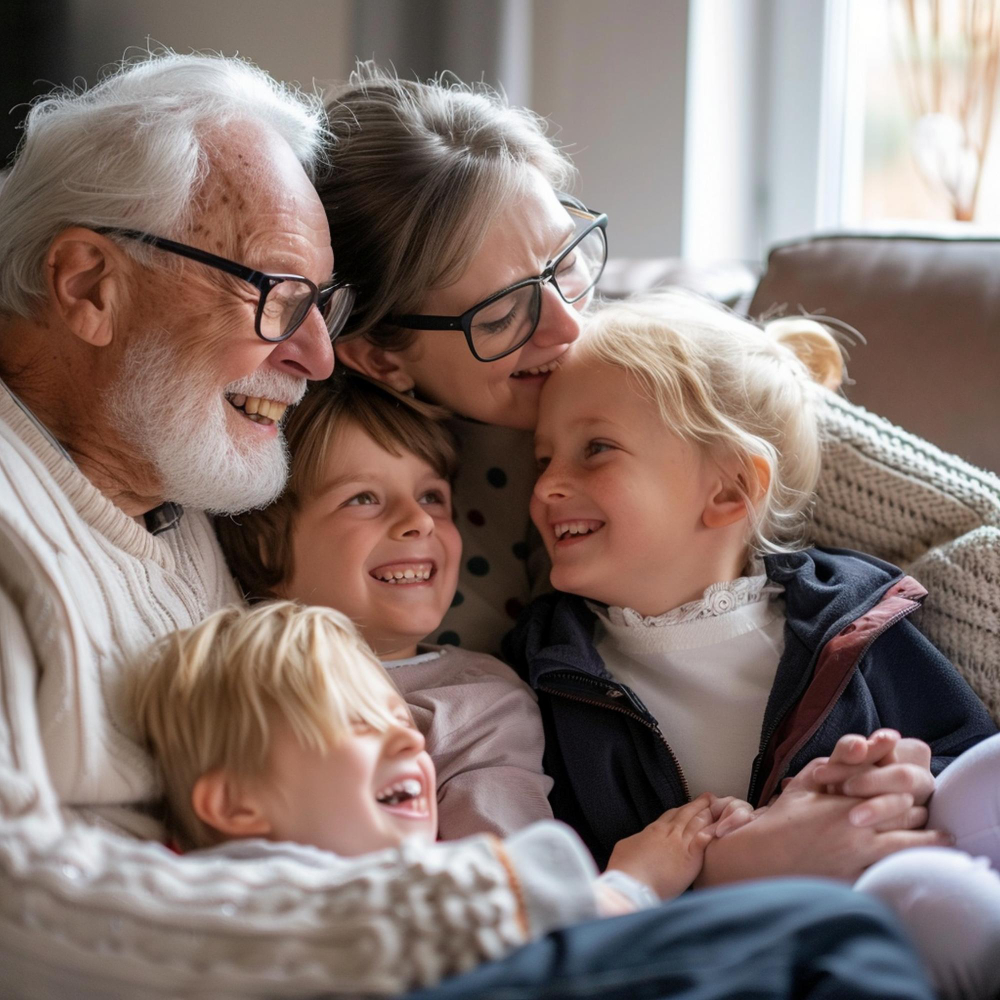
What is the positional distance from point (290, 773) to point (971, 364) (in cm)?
139

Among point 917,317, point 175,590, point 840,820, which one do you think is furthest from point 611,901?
point 917,317

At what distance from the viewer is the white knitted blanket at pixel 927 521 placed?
163cm

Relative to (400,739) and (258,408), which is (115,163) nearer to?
(258,408)

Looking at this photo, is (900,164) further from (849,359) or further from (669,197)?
(849,359)

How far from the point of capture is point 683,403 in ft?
5.60

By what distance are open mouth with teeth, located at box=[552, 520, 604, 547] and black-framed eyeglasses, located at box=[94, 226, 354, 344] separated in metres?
0.49

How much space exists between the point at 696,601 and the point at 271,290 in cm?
79

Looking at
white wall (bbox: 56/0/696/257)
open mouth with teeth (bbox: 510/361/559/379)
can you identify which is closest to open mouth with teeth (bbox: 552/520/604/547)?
open mouth with teeth (bbox: 510/361/559/379)

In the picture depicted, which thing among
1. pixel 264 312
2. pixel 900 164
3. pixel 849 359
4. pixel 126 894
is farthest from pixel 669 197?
pixel 126 894

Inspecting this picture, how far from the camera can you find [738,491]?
1741 mm

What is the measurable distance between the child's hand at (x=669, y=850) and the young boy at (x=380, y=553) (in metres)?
0.17

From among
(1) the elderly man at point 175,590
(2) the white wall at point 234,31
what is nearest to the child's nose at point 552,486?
(1) the elderly man at point 175,590

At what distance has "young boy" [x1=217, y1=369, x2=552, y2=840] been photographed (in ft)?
5.39

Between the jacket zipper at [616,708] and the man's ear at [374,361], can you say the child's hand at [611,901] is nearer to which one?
the jacket zipper at [616,708]
